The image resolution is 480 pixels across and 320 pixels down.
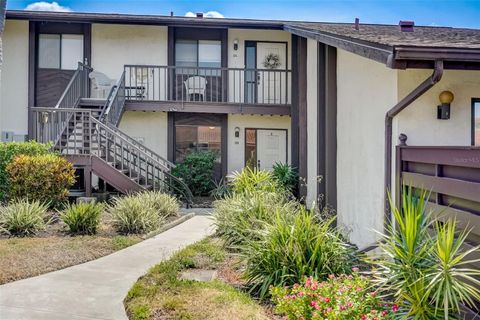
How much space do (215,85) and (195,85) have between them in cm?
77

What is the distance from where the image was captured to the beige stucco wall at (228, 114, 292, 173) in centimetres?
1555

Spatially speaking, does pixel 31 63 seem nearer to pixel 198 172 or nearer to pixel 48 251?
pixel 198 172

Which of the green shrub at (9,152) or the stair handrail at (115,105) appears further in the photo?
the stair handrail at (115,105)

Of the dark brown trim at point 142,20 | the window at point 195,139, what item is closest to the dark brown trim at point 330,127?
the dark brown trim at point 142,20

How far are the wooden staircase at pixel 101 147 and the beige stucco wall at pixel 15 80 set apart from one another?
2.78 meters

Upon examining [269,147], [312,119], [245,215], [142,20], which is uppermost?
[142,20]

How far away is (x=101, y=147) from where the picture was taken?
11688 millimetres

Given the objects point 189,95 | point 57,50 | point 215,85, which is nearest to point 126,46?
point 57,50

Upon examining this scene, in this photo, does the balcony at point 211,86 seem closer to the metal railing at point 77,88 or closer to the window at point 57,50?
the metal railing at point 77,88

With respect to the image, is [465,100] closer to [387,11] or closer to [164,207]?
[164,207]

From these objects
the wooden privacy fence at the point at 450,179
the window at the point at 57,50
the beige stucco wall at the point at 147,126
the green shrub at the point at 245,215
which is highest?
the window at the point at 57,50

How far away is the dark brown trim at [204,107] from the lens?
14289 millimetres

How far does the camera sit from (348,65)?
7945 mm

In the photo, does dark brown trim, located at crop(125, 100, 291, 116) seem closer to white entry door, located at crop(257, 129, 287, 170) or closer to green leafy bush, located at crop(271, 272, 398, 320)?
white entry door, located at crop(257, 129, 287, 170)
